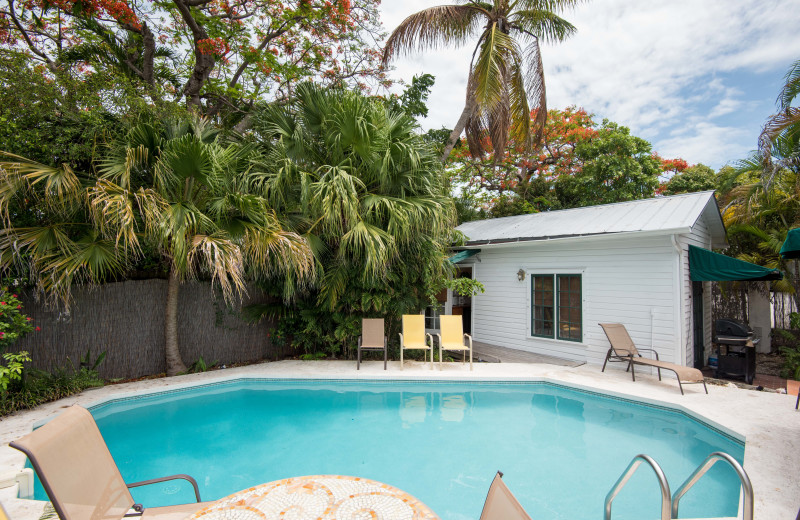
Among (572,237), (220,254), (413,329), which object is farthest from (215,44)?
(572,237)

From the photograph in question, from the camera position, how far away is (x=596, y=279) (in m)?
8.16

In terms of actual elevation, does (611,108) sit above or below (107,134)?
above

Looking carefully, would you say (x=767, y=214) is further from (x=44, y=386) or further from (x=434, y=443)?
(x=44, y=386)

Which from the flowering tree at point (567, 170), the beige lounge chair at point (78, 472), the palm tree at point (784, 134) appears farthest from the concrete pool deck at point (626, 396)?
the flowering tree at point (567, 170)

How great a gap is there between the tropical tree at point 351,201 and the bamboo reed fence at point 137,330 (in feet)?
2.78

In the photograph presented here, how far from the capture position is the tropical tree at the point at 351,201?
683 cm

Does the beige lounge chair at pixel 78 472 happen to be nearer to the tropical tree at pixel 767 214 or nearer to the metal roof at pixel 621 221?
the metal roof at pixel 621 221

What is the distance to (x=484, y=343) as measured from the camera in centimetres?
1011

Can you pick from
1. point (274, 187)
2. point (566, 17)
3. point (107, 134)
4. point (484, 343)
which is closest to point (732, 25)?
point (566, 17)

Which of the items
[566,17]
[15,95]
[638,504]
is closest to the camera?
[638,504]

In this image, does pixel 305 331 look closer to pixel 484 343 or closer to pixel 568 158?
pixel 484 343

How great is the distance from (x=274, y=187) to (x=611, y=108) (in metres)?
15.6

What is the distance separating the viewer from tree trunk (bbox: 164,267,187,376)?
689 centimetres

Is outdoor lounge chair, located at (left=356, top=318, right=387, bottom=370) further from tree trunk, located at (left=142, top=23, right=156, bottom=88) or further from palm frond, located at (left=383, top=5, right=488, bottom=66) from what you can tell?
tree trunk, located at (left=142, top=23, right=156, bottom=88)
